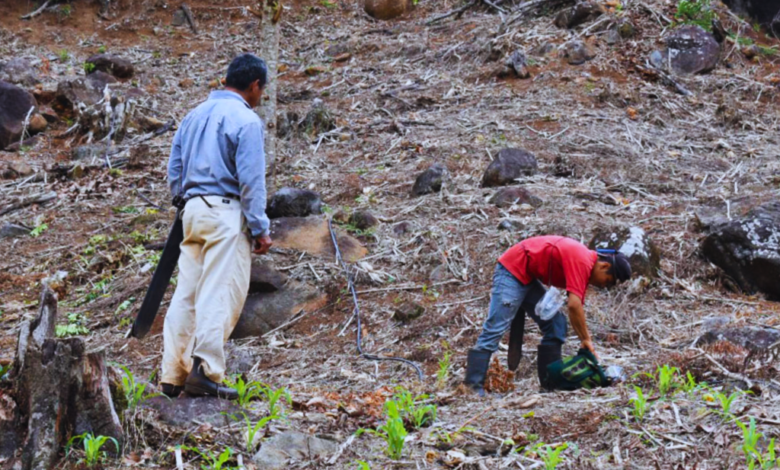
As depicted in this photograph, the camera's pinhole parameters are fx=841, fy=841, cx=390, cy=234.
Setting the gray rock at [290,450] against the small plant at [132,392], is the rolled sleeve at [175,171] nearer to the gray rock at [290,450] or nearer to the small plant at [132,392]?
the small plant at [132,392]

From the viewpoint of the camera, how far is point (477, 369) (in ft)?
17.9

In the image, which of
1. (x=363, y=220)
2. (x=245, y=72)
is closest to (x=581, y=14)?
(x=363, y=220)

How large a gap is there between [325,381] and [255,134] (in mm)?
2335

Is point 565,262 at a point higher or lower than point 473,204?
higher

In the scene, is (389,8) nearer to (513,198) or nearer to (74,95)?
(74,95)

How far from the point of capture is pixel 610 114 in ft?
38.8

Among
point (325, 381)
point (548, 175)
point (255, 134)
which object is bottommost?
point (325, 381)

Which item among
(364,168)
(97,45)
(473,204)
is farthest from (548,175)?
(97,45)

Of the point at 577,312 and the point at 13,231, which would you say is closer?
the point at 577,312

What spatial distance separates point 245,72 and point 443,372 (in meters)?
2.47

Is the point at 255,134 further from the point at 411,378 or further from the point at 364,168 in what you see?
the point at 364,168

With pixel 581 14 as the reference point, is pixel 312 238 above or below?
below

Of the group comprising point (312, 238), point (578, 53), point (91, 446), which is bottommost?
point (312, 238)

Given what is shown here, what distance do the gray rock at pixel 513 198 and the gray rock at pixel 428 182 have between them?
697 mm
